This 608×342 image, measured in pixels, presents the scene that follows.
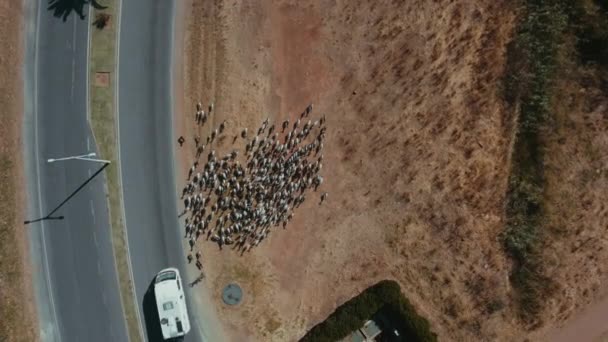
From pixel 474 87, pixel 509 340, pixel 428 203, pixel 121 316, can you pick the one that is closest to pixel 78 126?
pixel 121 316

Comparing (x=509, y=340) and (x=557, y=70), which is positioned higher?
(x=557, y=70)

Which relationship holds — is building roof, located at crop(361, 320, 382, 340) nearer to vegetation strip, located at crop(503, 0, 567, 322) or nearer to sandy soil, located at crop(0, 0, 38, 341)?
vegetation strip, located at crop(503, 0, 567, 322)

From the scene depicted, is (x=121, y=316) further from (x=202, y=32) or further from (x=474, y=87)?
(x=474, y=87)

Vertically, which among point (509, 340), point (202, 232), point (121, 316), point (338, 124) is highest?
point (338, 124)

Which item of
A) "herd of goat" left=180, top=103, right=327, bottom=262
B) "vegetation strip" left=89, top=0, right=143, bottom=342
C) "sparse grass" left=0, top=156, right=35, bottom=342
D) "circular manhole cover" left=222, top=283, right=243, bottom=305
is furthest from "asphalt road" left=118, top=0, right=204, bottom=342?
"sparse grass" left=0, top=156, right=35, bottom=342

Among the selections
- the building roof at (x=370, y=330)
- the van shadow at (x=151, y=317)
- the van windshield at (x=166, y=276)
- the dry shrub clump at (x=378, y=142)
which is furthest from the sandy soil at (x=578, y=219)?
the van shadow at (x=151, y=317)

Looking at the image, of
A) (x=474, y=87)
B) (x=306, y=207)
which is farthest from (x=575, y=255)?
(x=306, y=207)
